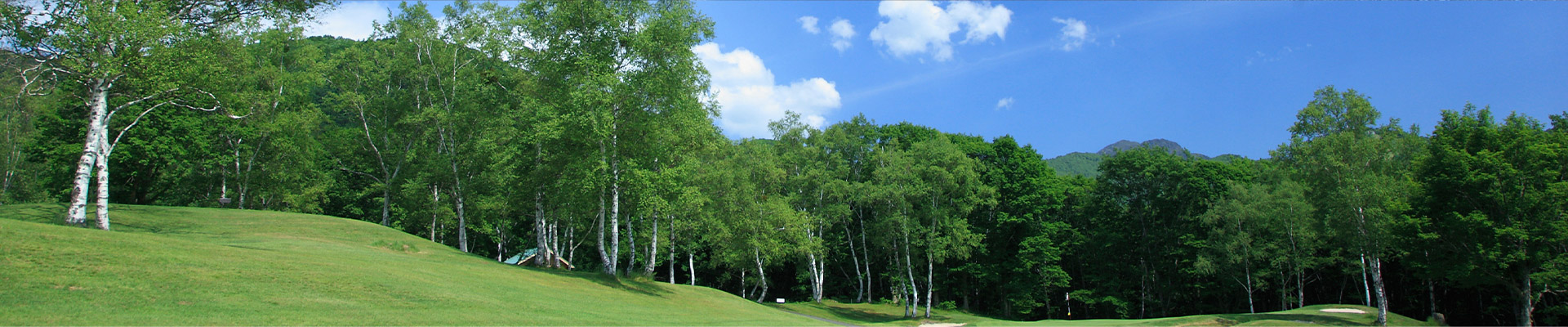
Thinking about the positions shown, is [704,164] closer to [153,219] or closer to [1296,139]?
[153,219]

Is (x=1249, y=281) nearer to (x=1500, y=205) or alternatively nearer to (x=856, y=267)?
(x=1500, y=205)

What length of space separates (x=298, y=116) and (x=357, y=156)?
19.1 feet

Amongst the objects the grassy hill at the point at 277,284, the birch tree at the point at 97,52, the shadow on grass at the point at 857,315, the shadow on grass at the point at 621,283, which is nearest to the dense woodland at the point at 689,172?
the birch tree at the point at 97,52

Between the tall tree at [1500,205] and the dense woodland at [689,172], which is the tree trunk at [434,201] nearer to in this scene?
the dense woodland at [689,172]

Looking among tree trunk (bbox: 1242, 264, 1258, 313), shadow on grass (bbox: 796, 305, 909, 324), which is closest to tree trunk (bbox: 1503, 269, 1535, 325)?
tree trunk (bbox: 1242, 264, 1258, 313)

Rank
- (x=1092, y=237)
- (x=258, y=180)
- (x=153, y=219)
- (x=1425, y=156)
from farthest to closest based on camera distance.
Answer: (x=1092, y=237), (x=258, y=180), (x=1425, y=156), (x=153, y=219)

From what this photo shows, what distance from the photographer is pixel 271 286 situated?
1323 centimetres

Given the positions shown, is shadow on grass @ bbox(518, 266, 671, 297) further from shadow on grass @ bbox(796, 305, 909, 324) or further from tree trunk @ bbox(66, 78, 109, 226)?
shadow on grass @ bbox(796, 305, 909, 324)

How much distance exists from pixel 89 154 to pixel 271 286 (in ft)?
44.8

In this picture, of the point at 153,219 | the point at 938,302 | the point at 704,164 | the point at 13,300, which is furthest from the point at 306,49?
the point at 938,302

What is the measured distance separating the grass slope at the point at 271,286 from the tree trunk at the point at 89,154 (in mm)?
2630

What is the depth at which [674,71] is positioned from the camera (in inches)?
1053

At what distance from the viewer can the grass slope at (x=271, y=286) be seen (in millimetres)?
10680

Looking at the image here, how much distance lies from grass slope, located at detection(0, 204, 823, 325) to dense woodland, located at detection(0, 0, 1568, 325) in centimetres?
469
